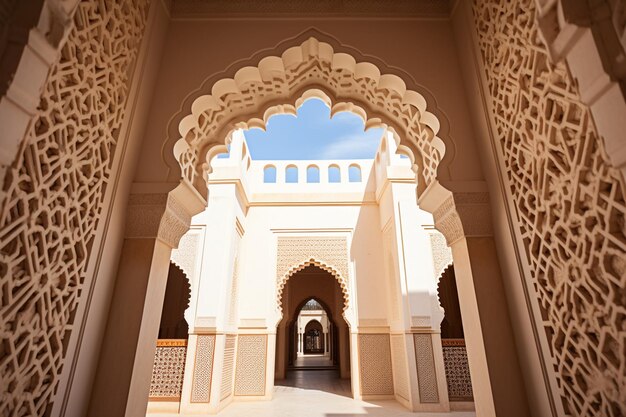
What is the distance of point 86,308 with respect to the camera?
4.20 feet

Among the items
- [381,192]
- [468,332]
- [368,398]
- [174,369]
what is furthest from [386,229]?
[468,332]

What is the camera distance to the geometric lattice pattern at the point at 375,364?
4660 mm

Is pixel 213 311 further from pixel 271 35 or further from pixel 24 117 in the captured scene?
pixel 24 117

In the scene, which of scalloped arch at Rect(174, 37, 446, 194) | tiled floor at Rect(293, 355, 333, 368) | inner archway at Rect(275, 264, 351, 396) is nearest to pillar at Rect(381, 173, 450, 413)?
inner archway at Rect(275, 264, 351, 396)

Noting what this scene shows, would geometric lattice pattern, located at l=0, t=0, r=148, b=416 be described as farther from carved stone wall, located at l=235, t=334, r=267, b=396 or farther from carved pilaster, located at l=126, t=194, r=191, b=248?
carved stone wall, located at l=235, t=334, r=267, b=396

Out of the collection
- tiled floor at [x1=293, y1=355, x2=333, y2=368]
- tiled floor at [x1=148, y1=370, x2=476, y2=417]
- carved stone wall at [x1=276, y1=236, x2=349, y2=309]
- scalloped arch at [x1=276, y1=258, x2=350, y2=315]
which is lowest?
tiled floor at [x1=148, y1=370, x2=476, y2=417]

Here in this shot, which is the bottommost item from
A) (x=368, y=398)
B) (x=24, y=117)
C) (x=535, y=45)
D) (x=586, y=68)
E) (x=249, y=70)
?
(x=368, y=398)

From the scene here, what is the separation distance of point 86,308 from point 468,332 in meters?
1.53

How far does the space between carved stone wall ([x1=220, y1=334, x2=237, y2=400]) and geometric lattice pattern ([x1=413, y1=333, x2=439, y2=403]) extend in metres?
2.28

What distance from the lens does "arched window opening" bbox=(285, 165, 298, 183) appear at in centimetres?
582

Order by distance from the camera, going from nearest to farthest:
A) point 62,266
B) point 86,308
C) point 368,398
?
point 62,266
point 86,308
point 368,398

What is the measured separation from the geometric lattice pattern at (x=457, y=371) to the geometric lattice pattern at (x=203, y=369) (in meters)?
2.76

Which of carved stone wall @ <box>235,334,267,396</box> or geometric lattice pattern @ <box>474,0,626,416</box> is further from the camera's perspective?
carved stone wall @ <box>235,334,267,396</box>

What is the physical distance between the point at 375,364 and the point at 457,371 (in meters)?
1.05
